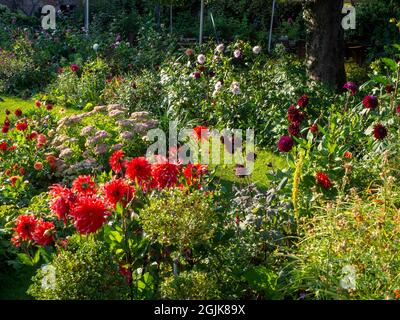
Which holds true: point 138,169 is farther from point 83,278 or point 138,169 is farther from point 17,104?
point 17,104

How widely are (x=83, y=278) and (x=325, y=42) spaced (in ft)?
18.4

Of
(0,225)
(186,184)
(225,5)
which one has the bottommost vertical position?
(0,225)

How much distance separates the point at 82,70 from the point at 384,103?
5422 mm

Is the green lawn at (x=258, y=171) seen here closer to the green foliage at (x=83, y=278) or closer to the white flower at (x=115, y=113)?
the white flower at (x=115, y=113)

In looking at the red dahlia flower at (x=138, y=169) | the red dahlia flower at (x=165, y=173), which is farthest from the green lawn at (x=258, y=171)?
the red dahlia flower at (x=138, y=169)

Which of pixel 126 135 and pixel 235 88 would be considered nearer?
pixel 126 135

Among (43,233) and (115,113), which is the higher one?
(115,113)

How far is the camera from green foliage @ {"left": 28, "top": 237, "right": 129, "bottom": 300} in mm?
2740

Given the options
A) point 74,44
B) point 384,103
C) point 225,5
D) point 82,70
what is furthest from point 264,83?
point 225,5

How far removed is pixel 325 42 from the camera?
24.8 feet

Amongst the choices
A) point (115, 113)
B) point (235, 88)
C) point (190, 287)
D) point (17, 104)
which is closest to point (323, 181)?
point (190, 287)

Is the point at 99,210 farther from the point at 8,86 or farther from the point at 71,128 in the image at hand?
the point at 8,86

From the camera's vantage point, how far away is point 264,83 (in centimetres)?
712

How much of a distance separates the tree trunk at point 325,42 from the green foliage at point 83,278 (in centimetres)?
521
